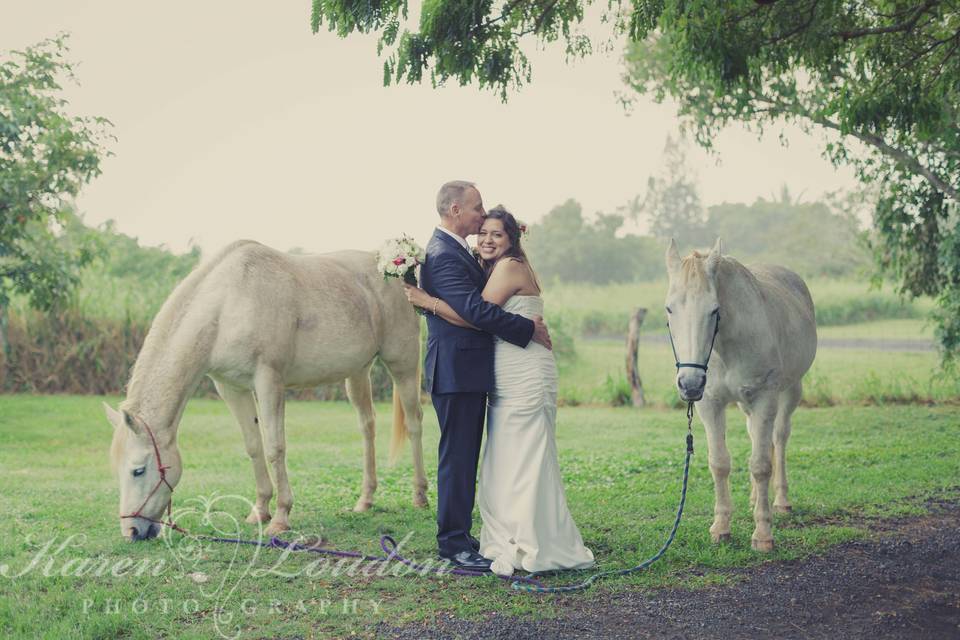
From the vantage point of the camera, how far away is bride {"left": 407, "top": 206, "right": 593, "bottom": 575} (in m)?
5.22

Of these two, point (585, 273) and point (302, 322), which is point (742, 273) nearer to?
point (302, 322)

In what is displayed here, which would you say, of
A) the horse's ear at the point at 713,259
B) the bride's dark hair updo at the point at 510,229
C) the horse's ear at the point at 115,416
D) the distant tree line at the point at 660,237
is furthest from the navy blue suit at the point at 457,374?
the distant tree line at the point at 660,237

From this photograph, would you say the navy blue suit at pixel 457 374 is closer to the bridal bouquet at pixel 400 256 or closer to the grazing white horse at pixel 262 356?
the bridal bouquet at pixel 400 256

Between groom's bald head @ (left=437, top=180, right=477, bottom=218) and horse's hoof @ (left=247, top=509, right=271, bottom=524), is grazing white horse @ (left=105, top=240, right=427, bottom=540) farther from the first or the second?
groom's bald head @ (left=437, top=180, right=477, bottom=218)

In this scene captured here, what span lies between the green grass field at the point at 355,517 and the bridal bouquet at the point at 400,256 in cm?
187

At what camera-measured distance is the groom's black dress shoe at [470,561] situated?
5.25 metres

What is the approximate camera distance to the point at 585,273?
3944 cm

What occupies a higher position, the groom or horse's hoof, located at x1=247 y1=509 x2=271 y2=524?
the groom

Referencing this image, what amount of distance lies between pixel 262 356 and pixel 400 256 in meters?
1.36

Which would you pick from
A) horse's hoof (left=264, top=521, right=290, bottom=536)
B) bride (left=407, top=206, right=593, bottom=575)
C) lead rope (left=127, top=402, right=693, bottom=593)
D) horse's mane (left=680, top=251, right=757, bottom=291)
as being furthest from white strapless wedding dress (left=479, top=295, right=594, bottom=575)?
horse's hoof (left=264, top=521, right=290, bottom=536)

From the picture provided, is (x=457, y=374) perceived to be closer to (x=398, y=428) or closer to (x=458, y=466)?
(x=458, y=466)

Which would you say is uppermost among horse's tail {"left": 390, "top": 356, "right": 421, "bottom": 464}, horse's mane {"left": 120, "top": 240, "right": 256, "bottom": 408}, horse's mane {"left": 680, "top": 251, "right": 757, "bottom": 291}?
horse's mane {"left": 680, "top": 251, "right": 757, "bottom": 291}

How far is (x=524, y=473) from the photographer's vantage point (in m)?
5.30

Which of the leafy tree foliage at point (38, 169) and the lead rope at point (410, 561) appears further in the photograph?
the leafy tree foliage at point (38, 169)
